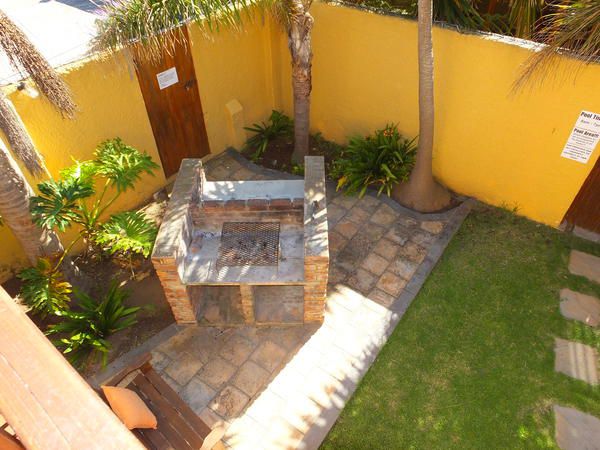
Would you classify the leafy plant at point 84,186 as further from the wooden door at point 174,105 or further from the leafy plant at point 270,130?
the leafy plant at point 270,130

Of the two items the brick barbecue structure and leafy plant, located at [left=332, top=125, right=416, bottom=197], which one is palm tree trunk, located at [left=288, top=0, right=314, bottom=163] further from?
the brick barbecue structure

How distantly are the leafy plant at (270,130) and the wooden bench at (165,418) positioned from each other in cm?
586

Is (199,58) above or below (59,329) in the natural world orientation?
above

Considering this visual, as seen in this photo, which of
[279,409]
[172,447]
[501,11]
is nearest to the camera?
[172,447]

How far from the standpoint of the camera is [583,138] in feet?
20.4

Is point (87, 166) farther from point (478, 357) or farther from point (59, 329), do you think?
point (478, 357)

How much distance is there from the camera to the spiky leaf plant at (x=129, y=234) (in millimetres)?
5359

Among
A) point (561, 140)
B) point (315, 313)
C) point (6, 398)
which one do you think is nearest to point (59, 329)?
point (315, 313)

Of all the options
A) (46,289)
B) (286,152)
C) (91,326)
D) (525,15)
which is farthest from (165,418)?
(525,15)

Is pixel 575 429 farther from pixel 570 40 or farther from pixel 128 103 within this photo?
pixel 128 103

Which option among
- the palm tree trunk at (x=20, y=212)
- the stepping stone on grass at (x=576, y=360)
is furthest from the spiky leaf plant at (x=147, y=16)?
the stepping stone on grass at (x=576, y=360)

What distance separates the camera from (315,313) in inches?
226

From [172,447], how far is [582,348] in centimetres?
549

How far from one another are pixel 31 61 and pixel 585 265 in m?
8.33
